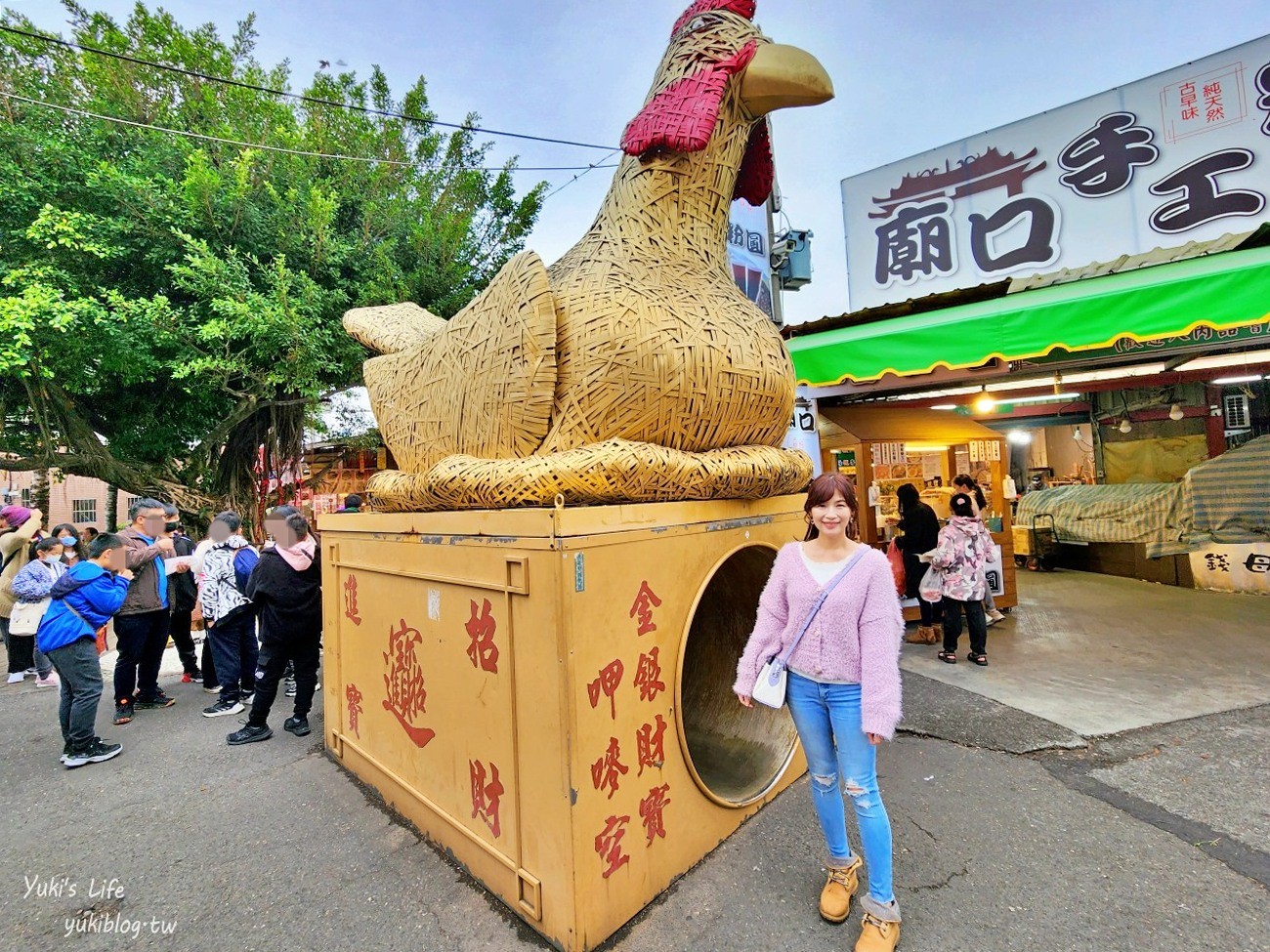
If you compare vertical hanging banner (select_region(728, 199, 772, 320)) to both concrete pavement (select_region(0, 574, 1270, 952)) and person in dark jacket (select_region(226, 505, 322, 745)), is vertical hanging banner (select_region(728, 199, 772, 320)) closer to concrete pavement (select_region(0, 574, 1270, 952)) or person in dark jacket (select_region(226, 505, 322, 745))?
concrete pavement (select_region(0, 574, 1270, 952))

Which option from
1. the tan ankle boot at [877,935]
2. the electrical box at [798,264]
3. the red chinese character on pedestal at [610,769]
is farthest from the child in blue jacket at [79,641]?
the electrical box at [798,264]

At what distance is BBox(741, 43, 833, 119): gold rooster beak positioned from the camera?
246cm

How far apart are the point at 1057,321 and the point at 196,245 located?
903 cm

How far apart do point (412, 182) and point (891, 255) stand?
8.07m

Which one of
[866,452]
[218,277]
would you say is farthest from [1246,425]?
[218,277]

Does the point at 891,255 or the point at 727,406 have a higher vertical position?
the point at 891,255

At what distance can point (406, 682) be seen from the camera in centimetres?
268

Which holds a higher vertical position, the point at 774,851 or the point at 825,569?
the point at 825,569

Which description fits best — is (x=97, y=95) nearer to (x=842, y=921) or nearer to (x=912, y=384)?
(x=912, y=384)

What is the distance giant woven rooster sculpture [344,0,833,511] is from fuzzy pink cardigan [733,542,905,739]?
0.53m

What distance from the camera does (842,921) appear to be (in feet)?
6.54

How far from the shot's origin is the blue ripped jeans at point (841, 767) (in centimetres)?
191

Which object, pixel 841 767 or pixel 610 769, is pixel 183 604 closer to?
pixel 610 769

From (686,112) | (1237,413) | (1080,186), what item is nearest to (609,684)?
(686,112)
